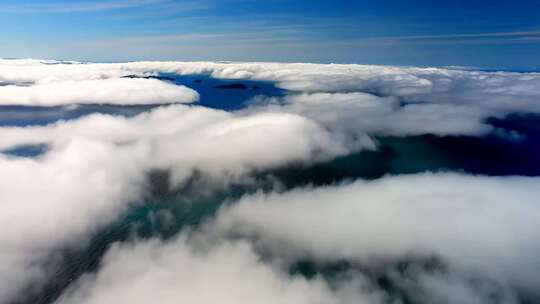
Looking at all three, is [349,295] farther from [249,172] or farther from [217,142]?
[217,142]

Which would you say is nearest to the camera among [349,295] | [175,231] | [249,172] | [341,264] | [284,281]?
[349,295]

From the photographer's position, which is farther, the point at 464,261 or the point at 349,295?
the point at 464,261

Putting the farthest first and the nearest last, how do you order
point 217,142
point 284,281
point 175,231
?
point 217,142 < point 175,231 < point 284,281

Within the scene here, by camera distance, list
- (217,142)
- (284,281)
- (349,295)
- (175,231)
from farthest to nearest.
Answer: (217,142) → (175,231) → (284,281) → (349,295)

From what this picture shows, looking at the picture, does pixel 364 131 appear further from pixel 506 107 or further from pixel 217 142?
pixel 506 107

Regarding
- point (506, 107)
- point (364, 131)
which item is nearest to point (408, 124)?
point (364, 131)

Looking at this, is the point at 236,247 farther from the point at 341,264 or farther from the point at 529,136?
the point at 529,136

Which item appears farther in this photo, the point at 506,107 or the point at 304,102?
the point at 304,102

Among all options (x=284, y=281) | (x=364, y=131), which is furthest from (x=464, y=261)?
(x=364, y=131)

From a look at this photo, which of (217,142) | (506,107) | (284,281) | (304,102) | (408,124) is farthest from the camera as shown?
(304,102)
